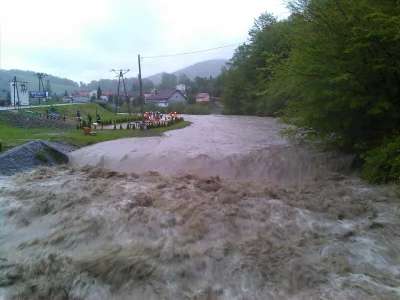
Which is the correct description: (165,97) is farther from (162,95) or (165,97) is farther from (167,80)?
A: (167,80)

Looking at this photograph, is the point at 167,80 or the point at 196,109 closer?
the point at 196,109

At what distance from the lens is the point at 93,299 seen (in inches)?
182

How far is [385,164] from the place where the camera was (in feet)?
30.6

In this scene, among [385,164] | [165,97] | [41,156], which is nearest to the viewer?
[385,164]

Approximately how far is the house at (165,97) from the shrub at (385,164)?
138ft

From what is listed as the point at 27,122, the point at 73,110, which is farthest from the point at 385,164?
the point at 73,110

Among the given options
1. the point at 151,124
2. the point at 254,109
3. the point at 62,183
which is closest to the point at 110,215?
the point at 62,183

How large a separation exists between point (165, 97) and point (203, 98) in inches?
464

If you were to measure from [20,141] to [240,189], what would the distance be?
11.5 m

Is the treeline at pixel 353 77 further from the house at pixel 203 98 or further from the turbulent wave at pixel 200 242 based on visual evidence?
the house at pixel 203 98

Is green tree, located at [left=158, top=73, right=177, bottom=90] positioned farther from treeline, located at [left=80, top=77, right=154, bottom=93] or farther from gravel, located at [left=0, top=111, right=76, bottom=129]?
gravel, located at [left=0, top=111, right=76, bottom=129]

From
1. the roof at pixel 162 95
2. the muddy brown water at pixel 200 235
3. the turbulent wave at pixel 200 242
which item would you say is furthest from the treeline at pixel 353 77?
the roof at pixel 162 95

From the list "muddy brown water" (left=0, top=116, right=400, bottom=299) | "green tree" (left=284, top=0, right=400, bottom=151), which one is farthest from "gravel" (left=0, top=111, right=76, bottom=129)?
"green tree" (left=284, top=0, right=400, bottom=151)

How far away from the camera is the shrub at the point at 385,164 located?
8.84m
